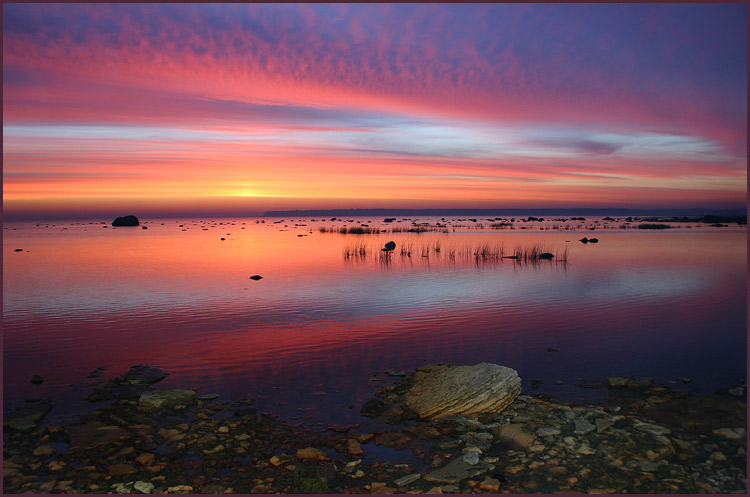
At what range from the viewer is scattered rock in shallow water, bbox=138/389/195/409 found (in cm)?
841

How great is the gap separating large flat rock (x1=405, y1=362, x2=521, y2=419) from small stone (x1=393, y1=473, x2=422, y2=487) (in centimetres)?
179

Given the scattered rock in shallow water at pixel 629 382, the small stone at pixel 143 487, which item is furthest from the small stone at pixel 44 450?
the scattered rock in shallow water at pixel 629 382

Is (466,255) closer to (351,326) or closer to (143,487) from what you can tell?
(351,326)

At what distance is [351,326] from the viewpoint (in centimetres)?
1462

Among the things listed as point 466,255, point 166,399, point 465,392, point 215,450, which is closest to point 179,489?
point 215,450

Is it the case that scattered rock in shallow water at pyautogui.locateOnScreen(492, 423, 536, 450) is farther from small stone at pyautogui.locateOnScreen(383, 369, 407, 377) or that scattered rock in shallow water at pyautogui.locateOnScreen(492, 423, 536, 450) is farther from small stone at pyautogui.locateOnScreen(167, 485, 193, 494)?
small stone at pyautogui.locateOnScreen(167, 485, 193, 494)

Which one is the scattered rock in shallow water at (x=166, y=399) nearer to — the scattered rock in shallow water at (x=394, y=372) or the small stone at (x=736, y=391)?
the scattered rock in shallow water at (x=394, y=372)

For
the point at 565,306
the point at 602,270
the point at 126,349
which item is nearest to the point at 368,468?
the point at 126,349

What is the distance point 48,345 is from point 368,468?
11.0 meters

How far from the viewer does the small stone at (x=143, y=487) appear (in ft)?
19.4

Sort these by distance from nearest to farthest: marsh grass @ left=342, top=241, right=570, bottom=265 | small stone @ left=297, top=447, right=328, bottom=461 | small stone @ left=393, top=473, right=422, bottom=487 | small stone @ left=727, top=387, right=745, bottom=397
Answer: small stone @ left=393, top=473, right=422, bottom=487 → small stone @ left=297, top=447, right=328, bottom=461 → small stone @ left=727, top=387, right=745, bottom=397 → marsh grass @ left=342, top=241, right=570, bottom=265

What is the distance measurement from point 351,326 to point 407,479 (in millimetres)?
8623

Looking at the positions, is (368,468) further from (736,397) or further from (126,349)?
(126,349)


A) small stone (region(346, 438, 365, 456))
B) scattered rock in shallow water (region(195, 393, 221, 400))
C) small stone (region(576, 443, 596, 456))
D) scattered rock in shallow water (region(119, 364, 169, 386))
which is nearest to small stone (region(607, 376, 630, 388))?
small stone (region(576, 443, 596, 456))
